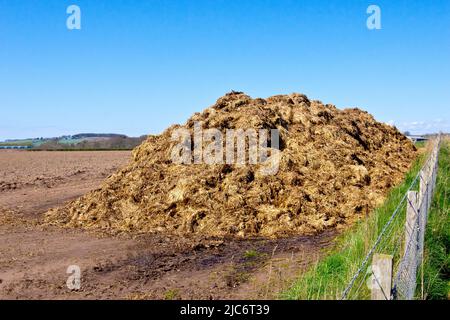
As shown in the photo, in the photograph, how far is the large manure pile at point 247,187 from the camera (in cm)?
1027

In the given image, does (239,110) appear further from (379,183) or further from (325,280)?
(325,280)

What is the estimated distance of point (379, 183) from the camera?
12078mm

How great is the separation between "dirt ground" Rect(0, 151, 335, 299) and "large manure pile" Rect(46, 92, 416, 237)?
673mm

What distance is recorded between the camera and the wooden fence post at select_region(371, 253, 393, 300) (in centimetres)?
329

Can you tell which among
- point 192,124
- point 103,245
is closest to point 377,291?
point 103,245

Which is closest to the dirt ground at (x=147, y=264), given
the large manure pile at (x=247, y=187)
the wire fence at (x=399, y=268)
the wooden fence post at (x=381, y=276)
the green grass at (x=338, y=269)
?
the green grass at (x=338, y=269)

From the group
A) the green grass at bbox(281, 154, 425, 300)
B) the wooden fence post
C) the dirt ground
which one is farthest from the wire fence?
the dirt ground

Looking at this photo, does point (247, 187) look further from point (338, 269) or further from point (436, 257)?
point (436, 257)

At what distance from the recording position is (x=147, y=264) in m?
7.94

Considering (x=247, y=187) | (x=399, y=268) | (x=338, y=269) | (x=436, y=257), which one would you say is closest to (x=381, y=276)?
(x=399, y=268)

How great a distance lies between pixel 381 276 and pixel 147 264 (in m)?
5.25

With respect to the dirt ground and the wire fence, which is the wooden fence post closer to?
the wire fence
